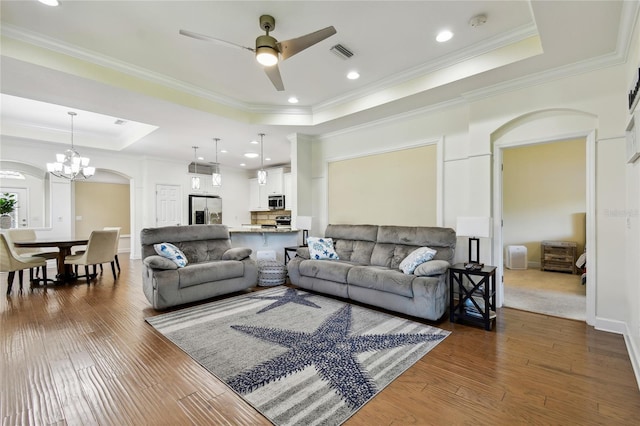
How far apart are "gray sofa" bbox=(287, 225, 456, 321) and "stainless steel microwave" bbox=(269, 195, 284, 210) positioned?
3.59 metres

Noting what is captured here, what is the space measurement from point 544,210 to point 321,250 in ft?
17.1

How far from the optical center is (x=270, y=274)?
15.7 feet

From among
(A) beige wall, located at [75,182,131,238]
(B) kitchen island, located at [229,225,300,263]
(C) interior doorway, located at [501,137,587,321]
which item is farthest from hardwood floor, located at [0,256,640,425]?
(A) beige wall, located at [75,182,131,238]

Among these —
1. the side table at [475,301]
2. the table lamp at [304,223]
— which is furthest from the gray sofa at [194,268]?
the side table at [475,301]

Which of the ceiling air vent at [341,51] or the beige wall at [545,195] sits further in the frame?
the beige wall at [545,195]

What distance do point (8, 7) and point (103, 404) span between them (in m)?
3.43

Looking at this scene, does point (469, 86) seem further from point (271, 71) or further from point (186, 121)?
point (186, 121)

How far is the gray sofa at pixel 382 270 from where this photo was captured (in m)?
3.14

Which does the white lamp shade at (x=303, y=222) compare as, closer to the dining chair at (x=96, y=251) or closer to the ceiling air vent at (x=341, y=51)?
the ceiling air vent at (x=341, y=51)

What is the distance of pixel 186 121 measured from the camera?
15.5 ft

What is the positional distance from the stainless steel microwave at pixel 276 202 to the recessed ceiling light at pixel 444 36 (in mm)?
6023

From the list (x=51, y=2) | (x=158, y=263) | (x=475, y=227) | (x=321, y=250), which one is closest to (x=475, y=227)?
(x=475, y=227)

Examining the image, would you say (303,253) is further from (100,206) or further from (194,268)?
(100,206)

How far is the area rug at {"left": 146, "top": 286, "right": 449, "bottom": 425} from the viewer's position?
185 cm
